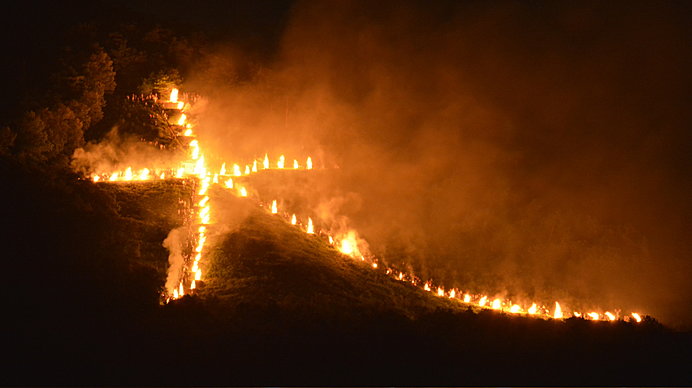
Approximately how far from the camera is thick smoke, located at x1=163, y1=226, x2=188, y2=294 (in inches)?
319

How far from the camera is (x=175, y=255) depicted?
8.63 m

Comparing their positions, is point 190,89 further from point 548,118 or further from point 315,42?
point 548,118

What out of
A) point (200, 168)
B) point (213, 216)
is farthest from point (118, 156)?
point (213, 216)

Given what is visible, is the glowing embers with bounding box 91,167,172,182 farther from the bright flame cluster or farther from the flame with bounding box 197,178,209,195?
the bright flame cluster

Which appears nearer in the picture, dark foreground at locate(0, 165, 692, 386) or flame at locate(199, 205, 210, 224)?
dark foreground at locate(0, 165, 692, 386)

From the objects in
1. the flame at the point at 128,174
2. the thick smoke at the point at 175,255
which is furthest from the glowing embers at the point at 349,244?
the flame at the point at 128,174

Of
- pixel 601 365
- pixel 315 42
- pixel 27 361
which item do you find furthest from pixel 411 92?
pixel 27 361

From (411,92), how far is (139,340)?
14.0 m

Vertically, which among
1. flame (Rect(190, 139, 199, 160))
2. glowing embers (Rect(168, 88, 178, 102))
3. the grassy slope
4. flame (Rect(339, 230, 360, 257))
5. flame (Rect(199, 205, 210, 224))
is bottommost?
the grassy slope

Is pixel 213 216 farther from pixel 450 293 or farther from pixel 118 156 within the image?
pixel 450 293

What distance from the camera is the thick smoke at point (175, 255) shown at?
8.10 m

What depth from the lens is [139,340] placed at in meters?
5.12

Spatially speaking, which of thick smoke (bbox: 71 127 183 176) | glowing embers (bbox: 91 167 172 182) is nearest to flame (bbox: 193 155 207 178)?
thick smoke (bbox: 71 127 183 176)

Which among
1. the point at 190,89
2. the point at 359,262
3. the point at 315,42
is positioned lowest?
the point at 359,262
